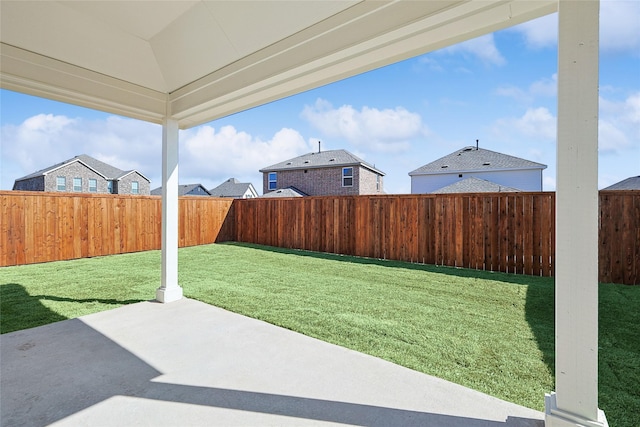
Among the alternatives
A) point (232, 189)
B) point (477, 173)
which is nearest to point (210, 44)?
point (477, 173)

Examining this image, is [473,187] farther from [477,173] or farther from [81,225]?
[81,225]

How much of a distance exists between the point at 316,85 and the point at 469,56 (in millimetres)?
7663

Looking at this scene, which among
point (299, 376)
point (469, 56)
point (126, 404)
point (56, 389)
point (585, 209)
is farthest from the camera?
point (469, 56)

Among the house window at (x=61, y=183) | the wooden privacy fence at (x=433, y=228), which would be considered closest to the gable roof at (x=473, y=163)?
the wooden privacy fence at (x=433, y=228)

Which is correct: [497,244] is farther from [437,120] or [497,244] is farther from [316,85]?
[437,120]

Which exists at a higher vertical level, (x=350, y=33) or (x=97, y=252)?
(x=350, y=33)

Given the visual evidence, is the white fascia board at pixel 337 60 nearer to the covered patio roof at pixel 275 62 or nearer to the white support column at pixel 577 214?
the covered patio roof at pixel 275 62

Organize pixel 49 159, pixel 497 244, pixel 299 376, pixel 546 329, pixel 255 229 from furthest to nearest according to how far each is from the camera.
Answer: pixel 49 159 < pixel 255 229 < pixel 497 244 < pixel 546 329 < pixel 299 376

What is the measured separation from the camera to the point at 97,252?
7.88 metres

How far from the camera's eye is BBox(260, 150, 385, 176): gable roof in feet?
55.7

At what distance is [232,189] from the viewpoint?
87.1 ft

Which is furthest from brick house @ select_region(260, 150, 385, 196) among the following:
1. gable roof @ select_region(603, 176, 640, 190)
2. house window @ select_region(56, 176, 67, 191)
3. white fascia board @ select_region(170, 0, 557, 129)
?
house window @ select_region(56, 176, 67, 191)

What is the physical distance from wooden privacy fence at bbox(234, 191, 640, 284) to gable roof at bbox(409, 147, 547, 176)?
905 centimetres

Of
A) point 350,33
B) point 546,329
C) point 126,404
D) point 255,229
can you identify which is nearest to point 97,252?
point 255,229
